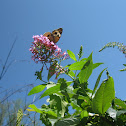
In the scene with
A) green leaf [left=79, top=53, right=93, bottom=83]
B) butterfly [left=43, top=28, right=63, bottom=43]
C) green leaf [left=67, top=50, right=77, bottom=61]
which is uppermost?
butterfly [left=43, top=28, right=63, bottom=43]

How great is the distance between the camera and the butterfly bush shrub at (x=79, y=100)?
71 cm

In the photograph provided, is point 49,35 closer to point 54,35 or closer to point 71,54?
point 54,35

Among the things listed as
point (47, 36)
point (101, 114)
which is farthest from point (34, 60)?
point (101, 114)

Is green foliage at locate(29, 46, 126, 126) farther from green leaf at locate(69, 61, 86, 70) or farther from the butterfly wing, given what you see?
the butterfly wing

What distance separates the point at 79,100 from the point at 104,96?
0.18 m

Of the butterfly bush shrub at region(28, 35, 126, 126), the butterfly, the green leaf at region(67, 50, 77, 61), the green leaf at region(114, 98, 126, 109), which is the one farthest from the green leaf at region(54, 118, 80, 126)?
the butterfly

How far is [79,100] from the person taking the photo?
0.86 metres

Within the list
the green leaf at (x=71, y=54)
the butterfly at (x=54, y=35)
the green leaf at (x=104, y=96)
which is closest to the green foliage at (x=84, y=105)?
the green leaf at (x=104, y=96)

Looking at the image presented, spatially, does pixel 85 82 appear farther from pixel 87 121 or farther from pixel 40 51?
pixel 40 51

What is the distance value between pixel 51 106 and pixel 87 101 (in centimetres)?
20

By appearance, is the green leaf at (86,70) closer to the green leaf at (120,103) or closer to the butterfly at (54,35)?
the green leaf at (120,103)

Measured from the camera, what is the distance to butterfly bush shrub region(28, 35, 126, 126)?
71 centimetres

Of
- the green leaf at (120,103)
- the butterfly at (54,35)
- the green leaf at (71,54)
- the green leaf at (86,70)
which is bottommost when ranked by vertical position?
the green leaf at (120,103)

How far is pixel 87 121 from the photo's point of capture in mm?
775
